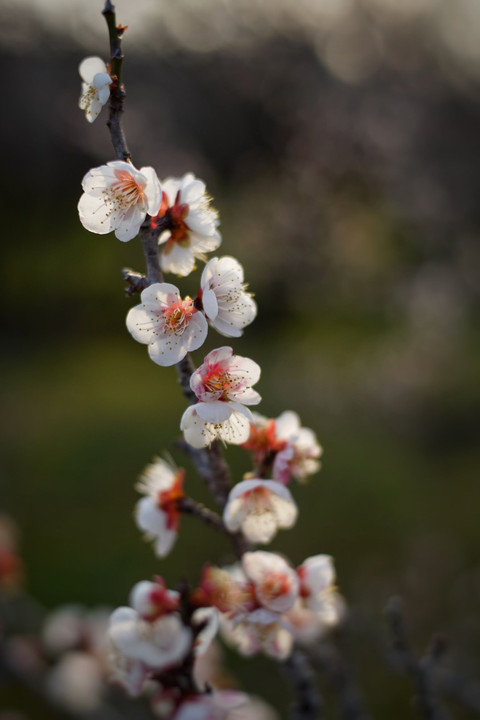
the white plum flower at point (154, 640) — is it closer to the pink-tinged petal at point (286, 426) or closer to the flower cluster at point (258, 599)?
the flower cluster at point (258, 599)

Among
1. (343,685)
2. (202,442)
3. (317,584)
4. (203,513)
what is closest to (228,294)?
(202,442)

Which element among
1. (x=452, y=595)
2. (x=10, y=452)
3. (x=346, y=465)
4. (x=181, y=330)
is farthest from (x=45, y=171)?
(x=181, y=330)

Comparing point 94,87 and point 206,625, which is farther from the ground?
point 94,87

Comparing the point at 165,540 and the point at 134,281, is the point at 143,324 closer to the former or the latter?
the point at 134,281

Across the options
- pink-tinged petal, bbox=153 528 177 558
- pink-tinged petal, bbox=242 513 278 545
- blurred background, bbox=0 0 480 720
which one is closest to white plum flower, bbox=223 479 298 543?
pink-tinged petal, bbox=242 513 278 545

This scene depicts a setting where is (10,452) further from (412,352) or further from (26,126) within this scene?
(26,126)

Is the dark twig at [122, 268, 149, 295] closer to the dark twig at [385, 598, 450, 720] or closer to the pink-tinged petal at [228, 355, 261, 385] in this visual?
the pink-tinged petal at [228, 355, 261, 385]
